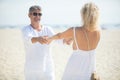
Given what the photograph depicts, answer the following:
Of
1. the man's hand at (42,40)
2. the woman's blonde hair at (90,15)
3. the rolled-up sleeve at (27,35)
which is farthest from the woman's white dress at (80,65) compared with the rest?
the rolled-up sleeve at (27,35)

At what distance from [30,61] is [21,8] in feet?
75.0

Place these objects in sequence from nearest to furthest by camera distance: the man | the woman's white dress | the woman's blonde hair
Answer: the woman's blonde hair
the woman's white dress
the man

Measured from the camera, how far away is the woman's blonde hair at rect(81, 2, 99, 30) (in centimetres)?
302

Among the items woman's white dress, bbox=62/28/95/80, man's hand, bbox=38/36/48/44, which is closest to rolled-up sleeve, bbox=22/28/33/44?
man's hand, bbox=38/36/48/44

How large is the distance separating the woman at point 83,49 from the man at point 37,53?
0.45 m

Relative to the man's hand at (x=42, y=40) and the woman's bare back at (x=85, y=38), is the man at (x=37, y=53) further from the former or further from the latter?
the woman's bare back at (x=85, y=38)

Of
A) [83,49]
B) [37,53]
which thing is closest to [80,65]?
[83,49]

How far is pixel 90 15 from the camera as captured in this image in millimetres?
3018

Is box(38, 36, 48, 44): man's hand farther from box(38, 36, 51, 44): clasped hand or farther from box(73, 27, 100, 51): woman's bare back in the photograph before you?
box(73, 27, 100, 51): woman's bare back

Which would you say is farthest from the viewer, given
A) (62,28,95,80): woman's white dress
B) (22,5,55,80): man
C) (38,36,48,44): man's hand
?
(22,5,55,80): man

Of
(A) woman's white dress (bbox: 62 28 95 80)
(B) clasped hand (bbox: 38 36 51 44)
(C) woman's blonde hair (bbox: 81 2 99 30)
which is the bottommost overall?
(A) woman's white dress (bbox: 62 28 95 80)

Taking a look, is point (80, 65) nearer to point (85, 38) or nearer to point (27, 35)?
point (85, 38)

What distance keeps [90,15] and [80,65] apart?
1.63 ft

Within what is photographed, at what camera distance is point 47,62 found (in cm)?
361
